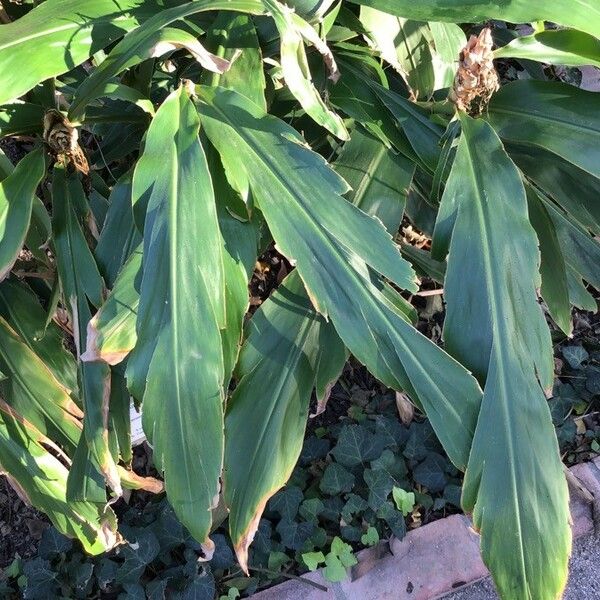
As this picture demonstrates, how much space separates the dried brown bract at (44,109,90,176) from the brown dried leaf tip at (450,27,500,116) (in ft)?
1.89

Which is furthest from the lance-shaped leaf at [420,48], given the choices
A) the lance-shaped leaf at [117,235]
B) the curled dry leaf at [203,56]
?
the lance-shaped leaf at [117,235]

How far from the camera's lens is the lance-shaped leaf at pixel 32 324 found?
3.87 ft

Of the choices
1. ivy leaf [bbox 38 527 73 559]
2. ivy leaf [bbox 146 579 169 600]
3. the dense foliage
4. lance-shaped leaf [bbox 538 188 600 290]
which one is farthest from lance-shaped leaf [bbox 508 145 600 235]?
ivy leaf [bbox 38 527 73 559]

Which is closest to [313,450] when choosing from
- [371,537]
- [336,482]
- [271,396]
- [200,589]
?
[336,482]

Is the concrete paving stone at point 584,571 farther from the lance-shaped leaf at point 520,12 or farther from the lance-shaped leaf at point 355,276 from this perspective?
the lance-shaped leaf at point 520,12

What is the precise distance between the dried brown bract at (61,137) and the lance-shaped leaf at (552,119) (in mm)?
650

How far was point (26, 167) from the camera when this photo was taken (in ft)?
3.24

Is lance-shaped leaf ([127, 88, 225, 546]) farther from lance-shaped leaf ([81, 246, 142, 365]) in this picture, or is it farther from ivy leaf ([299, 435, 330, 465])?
ivy leaf ([299, 435, 330, 465])

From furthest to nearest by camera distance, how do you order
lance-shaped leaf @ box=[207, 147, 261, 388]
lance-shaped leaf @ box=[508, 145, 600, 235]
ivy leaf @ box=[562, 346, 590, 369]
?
ivy leaf @ box=[562, 346, 590, 369] < lance-shaped leaf @ box=[508, 145, 600, 235] < lance-shaped leaf @ box=[207, 147, 261, 388]

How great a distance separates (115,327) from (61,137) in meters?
0.33

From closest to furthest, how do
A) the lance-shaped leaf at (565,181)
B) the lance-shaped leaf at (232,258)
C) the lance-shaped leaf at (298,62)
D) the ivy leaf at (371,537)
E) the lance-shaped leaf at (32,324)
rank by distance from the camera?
the lance-shaped leaf at (298,62) → the lance-shaped leaf at (232,258) → the lance-shaped leaf at (565,181) → the lance-shaped leaf at (32,324) → the ivy leaf at (371,537)

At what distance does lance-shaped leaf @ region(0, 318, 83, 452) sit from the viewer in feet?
3.64

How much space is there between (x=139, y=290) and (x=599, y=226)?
0.72 m

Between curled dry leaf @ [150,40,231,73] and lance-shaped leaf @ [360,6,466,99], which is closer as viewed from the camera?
curled dry leaf @ [150,40,231,73]
